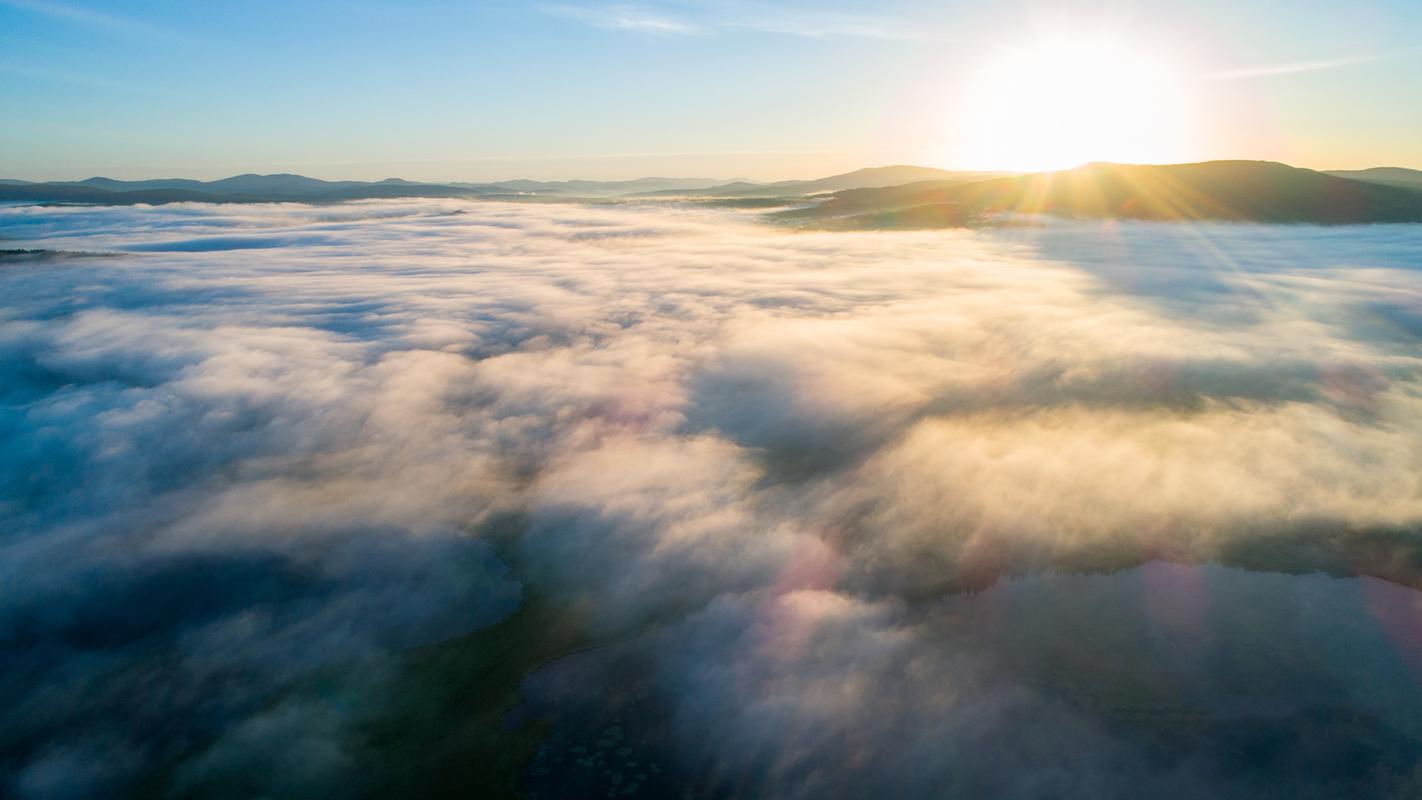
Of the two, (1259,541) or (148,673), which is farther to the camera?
(1259,541)

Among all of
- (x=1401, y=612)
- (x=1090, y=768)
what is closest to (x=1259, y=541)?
(x=1401, y=612)

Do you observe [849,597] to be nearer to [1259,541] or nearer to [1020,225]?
[1259,541]

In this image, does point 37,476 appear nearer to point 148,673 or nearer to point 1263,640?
point 148,673

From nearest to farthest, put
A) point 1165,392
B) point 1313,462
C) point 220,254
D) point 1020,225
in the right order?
point 1313,462 < point 1165,392 < point 220,254 < point 1020,225

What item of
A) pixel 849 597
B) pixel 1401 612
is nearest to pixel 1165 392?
pixel 1401 612

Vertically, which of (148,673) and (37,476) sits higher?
(37,476)

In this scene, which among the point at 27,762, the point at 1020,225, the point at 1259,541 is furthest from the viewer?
the point at 1020,225

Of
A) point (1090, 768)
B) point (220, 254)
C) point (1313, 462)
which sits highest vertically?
point (220, 254)
